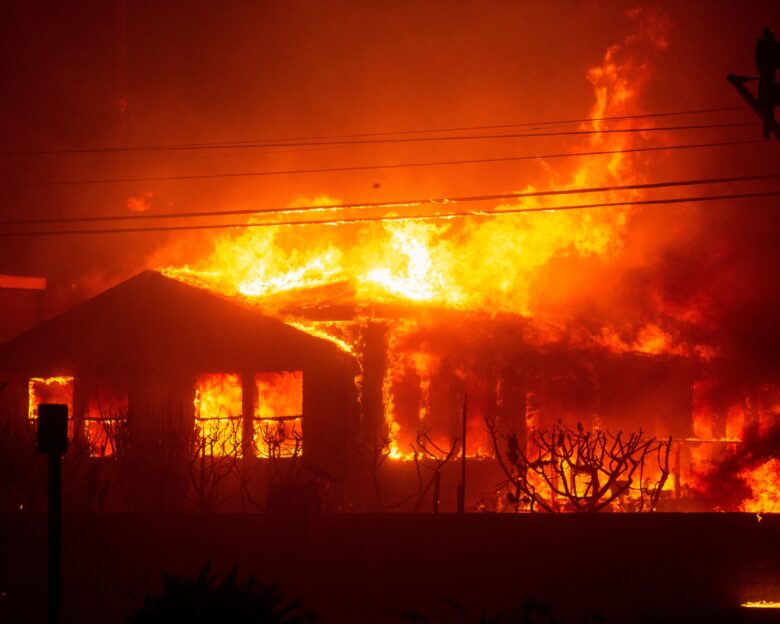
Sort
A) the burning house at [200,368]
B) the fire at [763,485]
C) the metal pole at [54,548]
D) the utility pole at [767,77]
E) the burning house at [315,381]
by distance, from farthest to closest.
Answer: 1. the burning house at [200,368]
2. the burning house at [315,381]
3. the fire at [763,485]
4. the utility pole at [767,77]
5. the metal pole at [54,548]

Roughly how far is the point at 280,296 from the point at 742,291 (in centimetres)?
1139

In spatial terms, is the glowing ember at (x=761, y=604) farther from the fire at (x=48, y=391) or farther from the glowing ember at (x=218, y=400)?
the fire at (x=48, y=391)

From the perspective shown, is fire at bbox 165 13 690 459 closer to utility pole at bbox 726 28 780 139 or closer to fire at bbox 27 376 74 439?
fire at bbox 27 376 74 439

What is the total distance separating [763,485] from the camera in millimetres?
20172

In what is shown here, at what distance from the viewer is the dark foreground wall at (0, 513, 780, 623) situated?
13.3 m

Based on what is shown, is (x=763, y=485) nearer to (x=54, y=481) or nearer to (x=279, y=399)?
(x=279, y=399)

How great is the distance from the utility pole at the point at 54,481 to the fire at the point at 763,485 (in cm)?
1441

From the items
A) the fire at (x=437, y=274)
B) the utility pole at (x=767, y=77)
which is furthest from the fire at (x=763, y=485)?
the utility pole at (x=767, y=77)

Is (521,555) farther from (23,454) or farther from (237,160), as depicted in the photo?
(237,160)

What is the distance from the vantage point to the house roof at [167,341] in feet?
67.9

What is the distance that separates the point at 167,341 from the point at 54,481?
12.2m

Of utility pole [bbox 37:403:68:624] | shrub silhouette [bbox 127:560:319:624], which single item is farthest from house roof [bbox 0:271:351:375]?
shrub silhouette [bbox 127:560:319:624]

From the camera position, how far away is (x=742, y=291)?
2627 centimetres

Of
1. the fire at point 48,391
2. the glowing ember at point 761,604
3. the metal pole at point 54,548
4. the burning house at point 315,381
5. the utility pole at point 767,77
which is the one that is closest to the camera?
the metal pole at point 54,548
